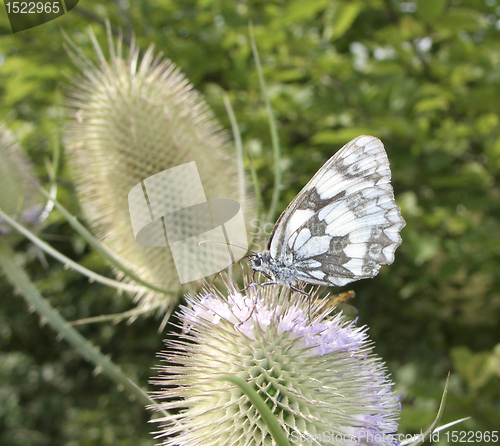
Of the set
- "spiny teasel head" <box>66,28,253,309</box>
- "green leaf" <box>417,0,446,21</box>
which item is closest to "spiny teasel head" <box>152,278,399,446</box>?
"spiny teasel head" <box>66,28,253,309</box>

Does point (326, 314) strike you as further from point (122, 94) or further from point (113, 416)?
point (113, 416)

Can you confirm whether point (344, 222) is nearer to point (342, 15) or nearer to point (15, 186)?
point (342, 15)

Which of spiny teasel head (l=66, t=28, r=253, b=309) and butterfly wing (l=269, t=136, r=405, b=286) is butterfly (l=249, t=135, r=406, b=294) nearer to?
butterfly wing (l=269, t=136, r=405, b=286)

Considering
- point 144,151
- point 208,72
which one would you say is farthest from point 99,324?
Result: point 144,151

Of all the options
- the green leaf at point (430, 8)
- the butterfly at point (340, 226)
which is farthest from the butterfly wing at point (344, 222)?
the green leaf at point (430, 8)

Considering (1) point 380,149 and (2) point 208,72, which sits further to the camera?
(2) point 208,72
